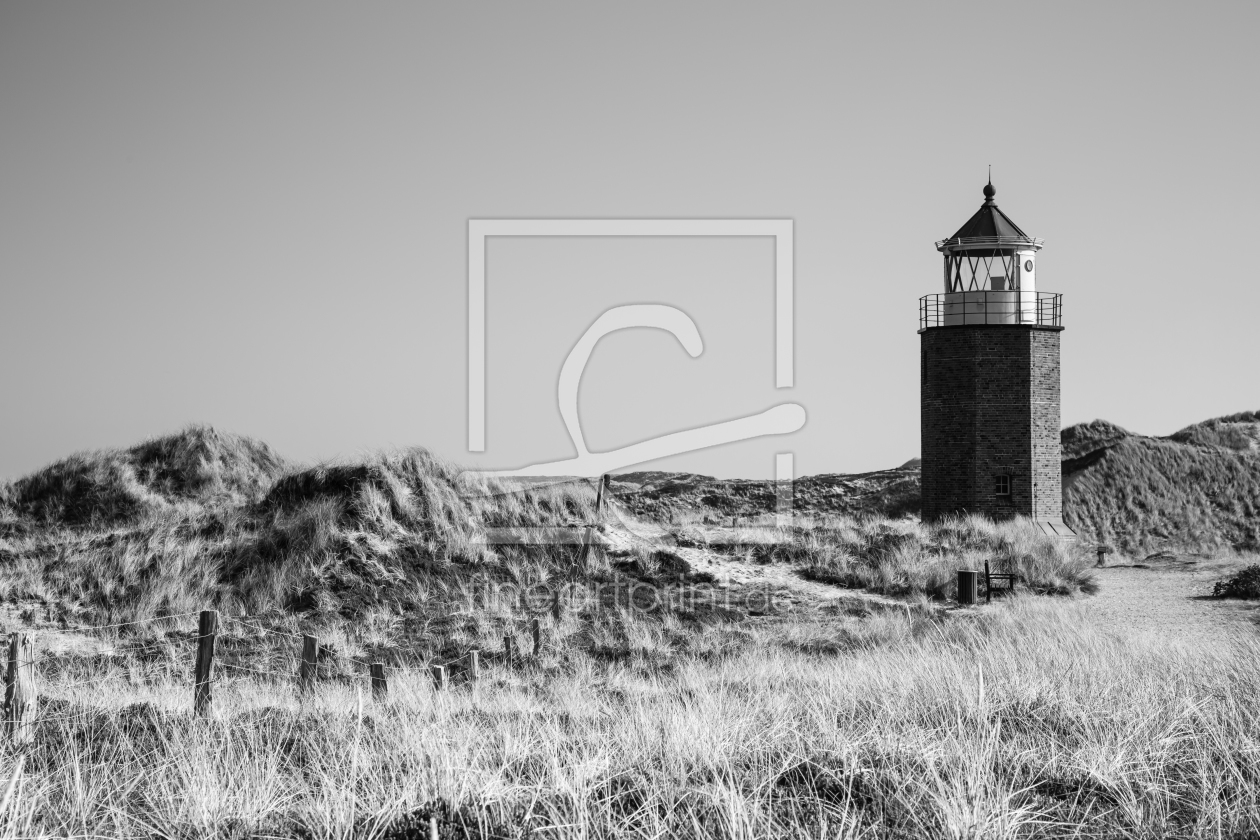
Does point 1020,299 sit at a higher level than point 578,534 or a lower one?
higher

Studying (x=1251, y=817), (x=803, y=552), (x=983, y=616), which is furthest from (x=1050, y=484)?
(x=1251, y=817)

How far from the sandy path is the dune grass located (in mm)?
4829

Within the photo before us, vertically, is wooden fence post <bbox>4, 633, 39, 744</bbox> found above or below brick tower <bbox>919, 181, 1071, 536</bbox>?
below

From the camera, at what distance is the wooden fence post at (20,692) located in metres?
7.79

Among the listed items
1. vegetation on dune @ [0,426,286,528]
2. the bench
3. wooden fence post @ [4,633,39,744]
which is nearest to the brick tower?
the bench

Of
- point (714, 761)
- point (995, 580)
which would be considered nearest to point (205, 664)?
point (714, 761)

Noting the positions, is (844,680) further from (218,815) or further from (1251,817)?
(218,815)

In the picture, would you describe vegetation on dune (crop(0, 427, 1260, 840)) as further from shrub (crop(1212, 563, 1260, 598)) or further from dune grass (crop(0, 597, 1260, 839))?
shrub (crop(1212, 563, 1260, 598))

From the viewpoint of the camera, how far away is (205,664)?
29.9 feet

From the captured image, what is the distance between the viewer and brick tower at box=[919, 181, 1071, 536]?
24906mm

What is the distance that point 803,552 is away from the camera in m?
19.0

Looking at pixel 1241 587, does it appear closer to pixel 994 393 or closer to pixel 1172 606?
pixel 1172 606

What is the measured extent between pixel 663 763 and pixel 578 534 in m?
12.8

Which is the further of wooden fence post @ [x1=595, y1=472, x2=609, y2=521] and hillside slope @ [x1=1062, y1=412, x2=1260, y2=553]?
hillside slope @ [x1=1062, y1=412, x2=1260, y2=553]
